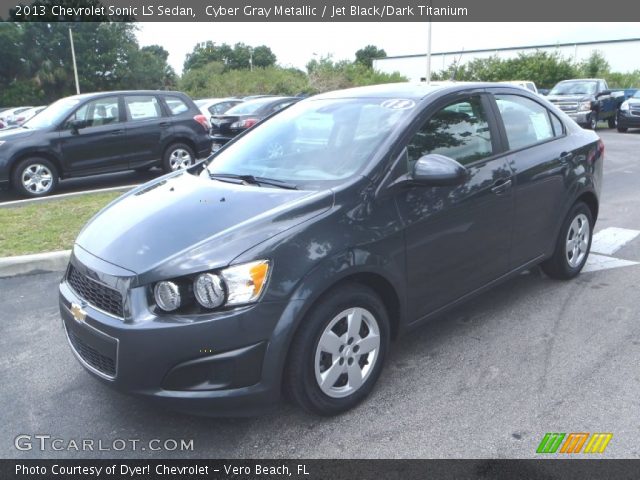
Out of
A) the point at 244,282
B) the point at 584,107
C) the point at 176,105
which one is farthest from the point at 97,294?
the point at 584,107

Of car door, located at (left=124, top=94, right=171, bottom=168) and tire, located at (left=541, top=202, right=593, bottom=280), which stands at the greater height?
car door, located at (left=124, top=94, right=171, bottom=168)

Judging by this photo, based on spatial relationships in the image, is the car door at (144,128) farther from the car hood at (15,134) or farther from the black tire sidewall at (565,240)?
the black tire sidewall at (565,240)

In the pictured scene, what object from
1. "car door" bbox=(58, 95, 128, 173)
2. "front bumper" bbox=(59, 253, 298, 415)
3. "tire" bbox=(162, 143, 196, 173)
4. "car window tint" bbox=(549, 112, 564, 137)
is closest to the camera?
"front bumper" bbox=(59, 253, 298, 415)

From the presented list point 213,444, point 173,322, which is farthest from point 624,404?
point 173,322

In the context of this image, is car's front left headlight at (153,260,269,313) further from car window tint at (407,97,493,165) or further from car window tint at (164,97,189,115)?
car window tint at (164,97,189,115)

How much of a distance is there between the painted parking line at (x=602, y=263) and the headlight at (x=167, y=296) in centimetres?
397

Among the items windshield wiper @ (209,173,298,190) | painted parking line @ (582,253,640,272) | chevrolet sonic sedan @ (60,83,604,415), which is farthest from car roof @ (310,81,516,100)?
painted parking line @ (582,253,640,272)

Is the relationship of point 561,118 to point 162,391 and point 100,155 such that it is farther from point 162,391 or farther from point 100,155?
point 100,155

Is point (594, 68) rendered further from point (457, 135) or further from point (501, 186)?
point (457, 135)

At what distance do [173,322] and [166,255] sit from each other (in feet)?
1.09

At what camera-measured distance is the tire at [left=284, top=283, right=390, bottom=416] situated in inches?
107

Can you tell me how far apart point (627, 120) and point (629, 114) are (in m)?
0.21

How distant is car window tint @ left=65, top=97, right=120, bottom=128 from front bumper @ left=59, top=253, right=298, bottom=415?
746cm

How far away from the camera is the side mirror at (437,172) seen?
122 inches
